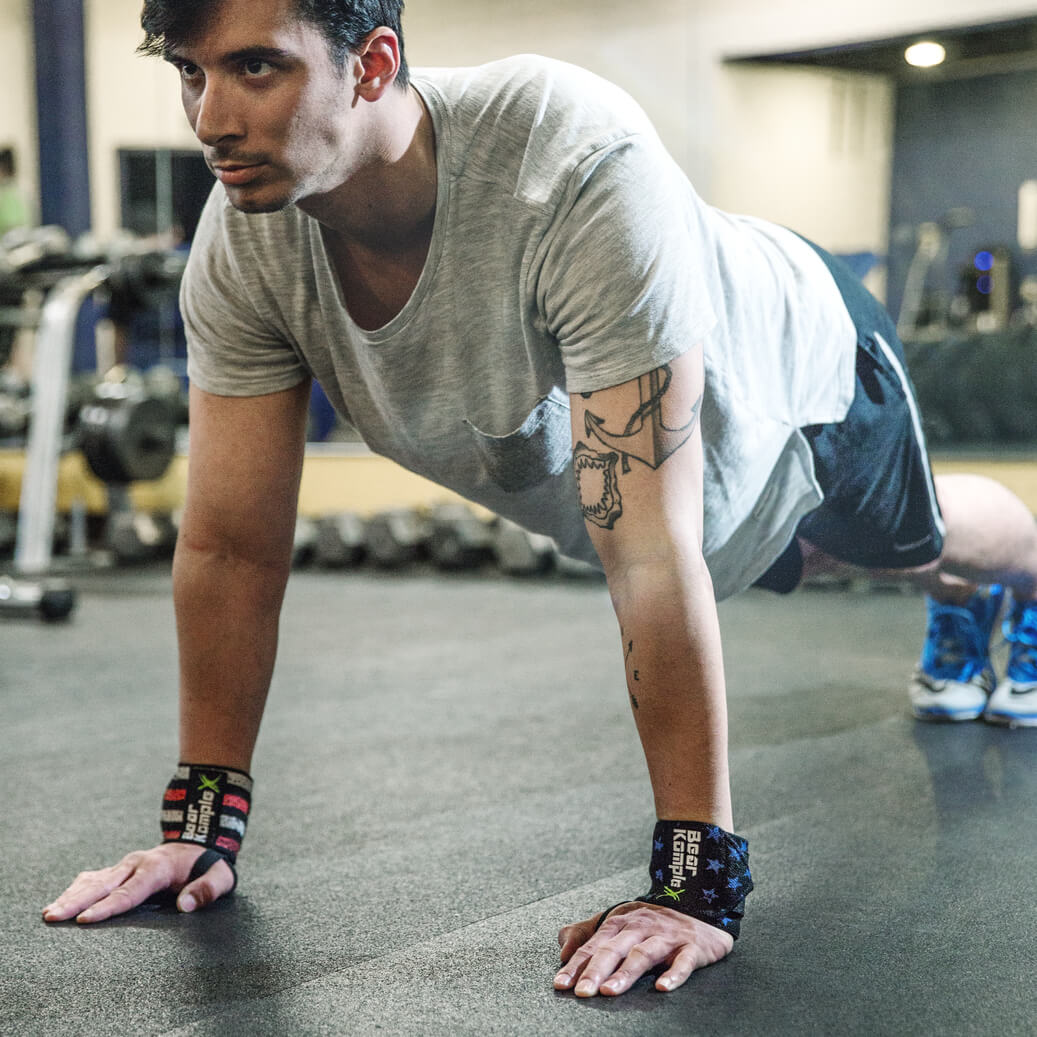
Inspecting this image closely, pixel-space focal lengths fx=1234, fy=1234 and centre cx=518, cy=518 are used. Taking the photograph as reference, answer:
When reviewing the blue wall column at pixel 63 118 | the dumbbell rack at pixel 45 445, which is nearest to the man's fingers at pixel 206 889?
the dumbbell rack at pixel 45 445

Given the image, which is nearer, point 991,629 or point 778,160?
point 991,629

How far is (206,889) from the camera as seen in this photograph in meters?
1.16

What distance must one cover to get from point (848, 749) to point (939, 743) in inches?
5.3

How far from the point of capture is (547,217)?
99 centimetres

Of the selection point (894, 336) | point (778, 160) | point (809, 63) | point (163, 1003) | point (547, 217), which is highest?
point (809, 63)

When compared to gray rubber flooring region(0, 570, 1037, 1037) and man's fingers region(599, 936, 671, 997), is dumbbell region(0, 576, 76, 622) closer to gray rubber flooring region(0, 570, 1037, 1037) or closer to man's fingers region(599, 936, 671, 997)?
gray rubber flooring region(0, 570, 1037, 1037)

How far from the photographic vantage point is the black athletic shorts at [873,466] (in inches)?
52.7

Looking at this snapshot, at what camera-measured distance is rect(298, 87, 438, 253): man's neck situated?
101 centimetres

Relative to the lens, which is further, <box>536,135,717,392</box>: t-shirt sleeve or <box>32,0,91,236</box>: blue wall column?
<box>32,0,91,236</box>: blue wall column

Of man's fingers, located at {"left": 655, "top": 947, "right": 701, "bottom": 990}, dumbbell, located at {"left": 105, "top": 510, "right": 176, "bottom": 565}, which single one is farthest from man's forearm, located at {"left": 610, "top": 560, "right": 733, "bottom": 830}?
dumbbell, located at {"left": 105, "top": 510, "right": 176, "bottom": 565}

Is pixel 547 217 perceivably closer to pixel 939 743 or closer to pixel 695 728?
pixel 695 728

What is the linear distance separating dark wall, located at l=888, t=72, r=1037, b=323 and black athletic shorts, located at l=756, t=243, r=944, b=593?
12.6ft

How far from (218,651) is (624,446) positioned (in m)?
0.48

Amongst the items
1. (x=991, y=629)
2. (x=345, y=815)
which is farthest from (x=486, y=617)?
(x=345, y=815)
